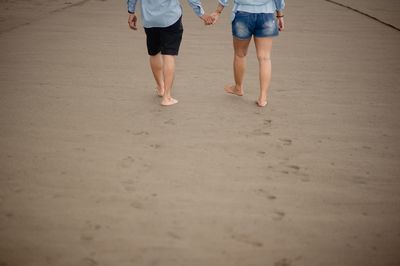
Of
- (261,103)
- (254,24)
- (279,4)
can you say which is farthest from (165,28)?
(261,103)

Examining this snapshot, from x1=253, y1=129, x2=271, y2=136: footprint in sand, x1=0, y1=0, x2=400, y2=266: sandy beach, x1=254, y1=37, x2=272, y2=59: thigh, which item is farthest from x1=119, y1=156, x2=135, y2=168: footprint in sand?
x1=254, y1=37, x2=272, y2=59: thigh

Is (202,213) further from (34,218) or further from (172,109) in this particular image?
(172,109)

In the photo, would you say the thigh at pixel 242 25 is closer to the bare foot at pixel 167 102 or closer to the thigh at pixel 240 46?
the thigh at pixel 240 46

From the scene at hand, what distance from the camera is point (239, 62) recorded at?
11.5ft

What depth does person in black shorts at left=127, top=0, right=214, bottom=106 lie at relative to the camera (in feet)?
10.3

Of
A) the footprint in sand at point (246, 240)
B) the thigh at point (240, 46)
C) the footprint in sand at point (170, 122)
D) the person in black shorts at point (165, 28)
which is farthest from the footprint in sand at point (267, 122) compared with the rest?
the footprint in sand at point (246, 240)

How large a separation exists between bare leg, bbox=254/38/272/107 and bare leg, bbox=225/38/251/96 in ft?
0.44

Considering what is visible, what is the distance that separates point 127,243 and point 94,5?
7.89 m

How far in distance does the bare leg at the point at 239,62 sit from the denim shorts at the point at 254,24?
103mm

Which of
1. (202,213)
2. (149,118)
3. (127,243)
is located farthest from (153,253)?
(149,118)

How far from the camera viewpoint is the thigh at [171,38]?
3.25m

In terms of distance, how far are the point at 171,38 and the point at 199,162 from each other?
4.29ft

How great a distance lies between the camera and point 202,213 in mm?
2115

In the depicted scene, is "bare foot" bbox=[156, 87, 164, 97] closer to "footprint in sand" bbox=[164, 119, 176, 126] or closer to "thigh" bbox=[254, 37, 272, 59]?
"footprint in sand" bbox=[164, 119, 176, 126]
